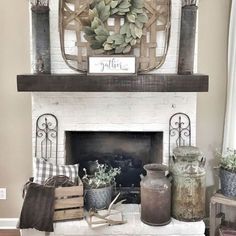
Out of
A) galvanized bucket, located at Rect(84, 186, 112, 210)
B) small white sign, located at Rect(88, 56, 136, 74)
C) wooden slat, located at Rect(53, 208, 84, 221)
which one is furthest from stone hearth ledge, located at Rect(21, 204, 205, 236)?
small white sign, located at Rect(88, 56, 136, 74)

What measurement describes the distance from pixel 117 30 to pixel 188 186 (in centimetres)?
126

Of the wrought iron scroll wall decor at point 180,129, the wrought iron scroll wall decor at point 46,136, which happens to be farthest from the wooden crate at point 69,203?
the wrought iron scroll wall decor at point 180,129

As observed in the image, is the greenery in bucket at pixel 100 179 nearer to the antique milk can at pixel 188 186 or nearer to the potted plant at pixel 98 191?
the potted plant at pixel 98 191

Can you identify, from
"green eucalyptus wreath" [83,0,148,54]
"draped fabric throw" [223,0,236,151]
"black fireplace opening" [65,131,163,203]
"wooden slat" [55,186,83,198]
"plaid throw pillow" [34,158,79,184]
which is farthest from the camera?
"black fireplace opening" [65,131,163,203]

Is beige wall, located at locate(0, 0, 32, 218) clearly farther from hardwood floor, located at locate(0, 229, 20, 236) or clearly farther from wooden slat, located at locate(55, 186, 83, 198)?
wooden slat, located at locate(55, 186, 83, 198)

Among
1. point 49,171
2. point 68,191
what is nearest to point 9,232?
point 49,171

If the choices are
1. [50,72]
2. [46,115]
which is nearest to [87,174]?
[46,115]

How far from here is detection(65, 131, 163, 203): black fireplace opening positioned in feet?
9.98

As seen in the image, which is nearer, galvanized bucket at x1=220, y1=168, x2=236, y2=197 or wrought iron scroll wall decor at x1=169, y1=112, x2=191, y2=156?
galvanized bucket at x1=220, y1=168, x2=236, y2=197

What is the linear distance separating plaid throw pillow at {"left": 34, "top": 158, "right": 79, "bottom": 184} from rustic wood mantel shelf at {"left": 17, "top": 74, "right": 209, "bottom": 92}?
23.1 inches

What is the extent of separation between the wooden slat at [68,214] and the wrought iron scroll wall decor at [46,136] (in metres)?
0.49

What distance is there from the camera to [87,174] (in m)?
3.06

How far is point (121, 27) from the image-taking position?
2.67 metres

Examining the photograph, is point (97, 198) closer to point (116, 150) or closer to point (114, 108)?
point (116, 150)
